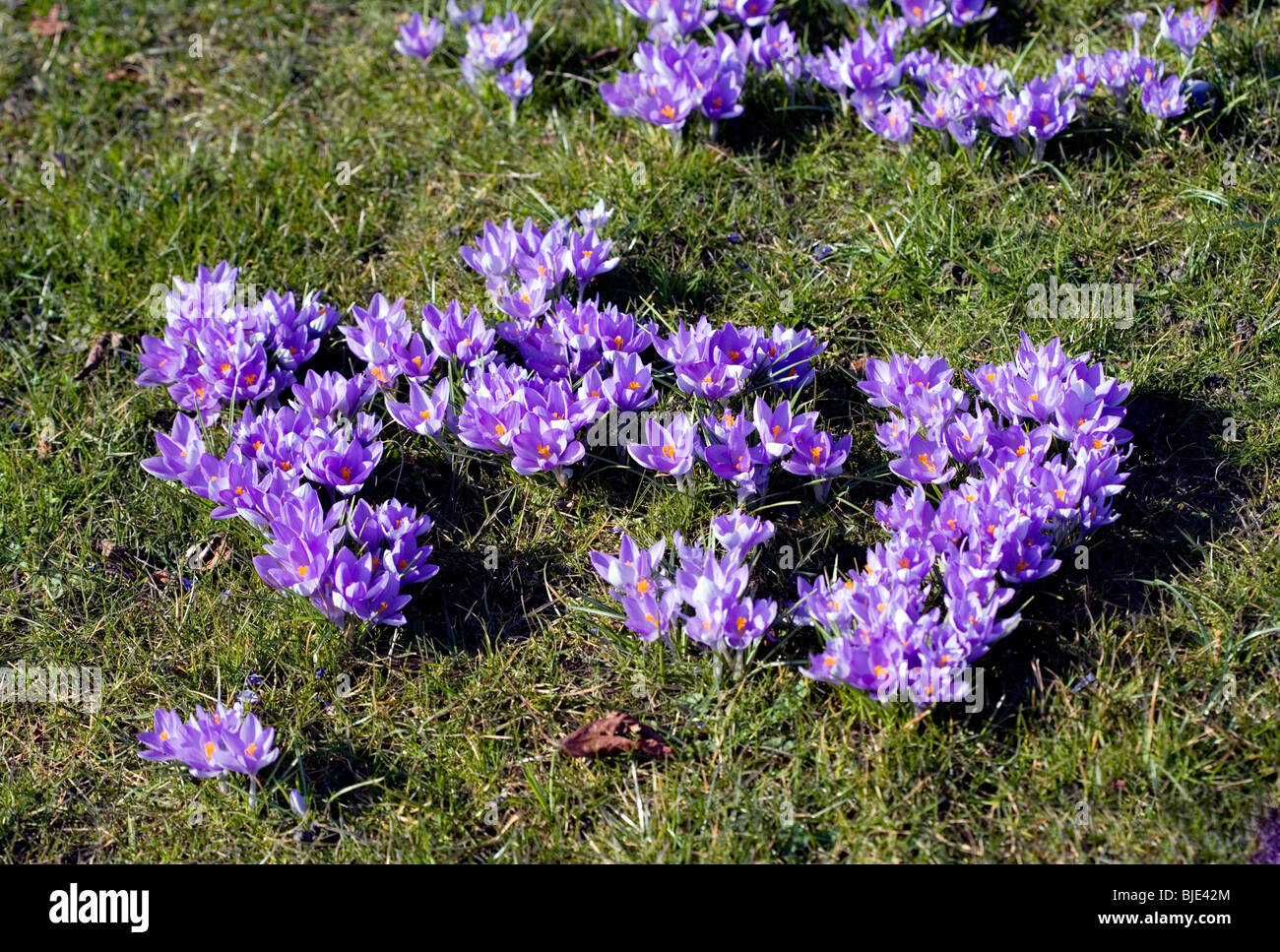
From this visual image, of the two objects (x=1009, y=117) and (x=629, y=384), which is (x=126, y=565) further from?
(x=1009, y=117)

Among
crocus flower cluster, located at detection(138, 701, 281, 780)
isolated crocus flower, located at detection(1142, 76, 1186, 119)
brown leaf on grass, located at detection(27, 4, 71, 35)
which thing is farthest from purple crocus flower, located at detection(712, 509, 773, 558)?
brown leaf on grass, located at detection(27, 4, 71, 35)

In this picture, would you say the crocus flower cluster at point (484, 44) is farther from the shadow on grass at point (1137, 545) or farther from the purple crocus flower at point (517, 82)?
the shadow on grass at point (1137, 545)

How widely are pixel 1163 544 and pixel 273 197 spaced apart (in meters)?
3.05

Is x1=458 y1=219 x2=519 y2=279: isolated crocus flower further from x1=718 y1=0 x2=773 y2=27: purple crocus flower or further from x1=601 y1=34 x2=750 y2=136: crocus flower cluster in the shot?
x1=718 y1=0 x2=773 y2=27: purple crocus flower

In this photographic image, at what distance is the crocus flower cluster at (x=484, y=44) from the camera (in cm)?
457

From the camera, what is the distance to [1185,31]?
165 inches

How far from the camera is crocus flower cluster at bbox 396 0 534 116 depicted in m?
4.57

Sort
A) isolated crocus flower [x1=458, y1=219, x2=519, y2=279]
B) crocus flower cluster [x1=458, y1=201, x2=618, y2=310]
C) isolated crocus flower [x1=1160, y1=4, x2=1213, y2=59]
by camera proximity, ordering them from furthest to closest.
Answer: isolated crocus flower [x1=1160, y1=4, x2=1213, y2=59]
isolated crocus flower [x1=458, y1=219, x2=519, y2=279]
crocus flower cluster [x1=458, y1=201, x2=618, y2=310]

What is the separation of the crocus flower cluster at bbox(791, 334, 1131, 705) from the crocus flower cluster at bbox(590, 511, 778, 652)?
0.16 meters

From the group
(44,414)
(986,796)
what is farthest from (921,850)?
(44,414)

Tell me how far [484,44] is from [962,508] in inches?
101

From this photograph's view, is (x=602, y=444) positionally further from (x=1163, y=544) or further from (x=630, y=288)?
(x=1163, y=544)

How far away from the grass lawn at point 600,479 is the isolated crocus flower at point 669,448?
0.13 metres
